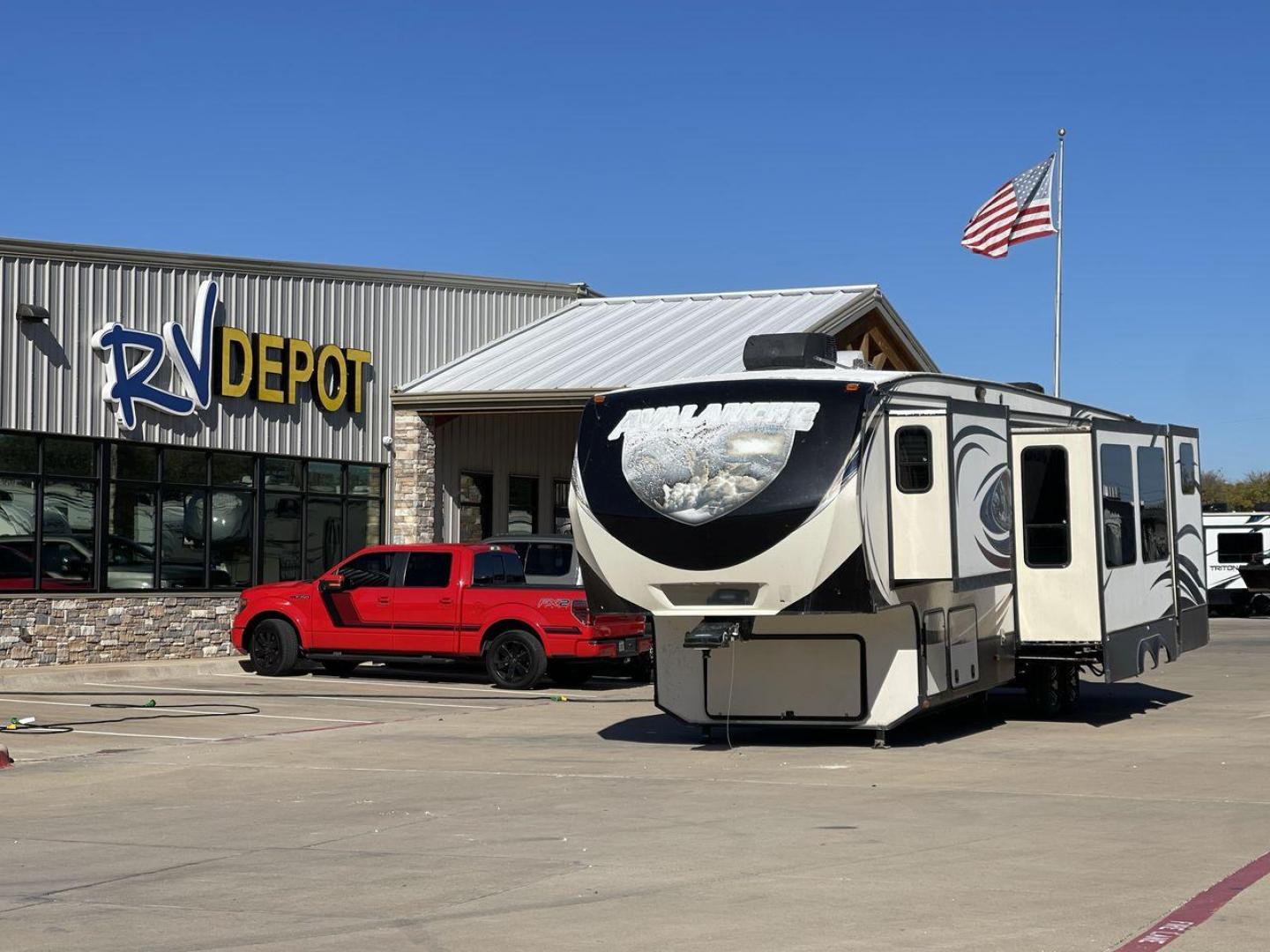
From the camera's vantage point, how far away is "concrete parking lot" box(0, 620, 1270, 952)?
7.72 m

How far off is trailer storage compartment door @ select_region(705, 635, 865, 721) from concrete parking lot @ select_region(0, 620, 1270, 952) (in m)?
0.36

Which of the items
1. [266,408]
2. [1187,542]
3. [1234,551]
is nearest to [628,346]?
[266,408]

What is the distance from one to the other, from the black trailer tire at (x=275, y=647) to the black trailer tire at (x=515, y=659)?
121 inches

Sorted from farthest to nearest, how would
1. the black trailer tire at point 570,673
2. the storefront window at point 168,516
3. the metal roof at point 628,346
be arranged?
the metal roof at point 628,346 < the storefront window at point 168,516 < the black trailer tire at point 570,673

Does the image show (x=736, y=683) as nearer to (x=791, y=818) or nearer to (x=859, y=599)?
(x=859, y=599)

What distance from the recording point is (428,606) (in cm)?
2188

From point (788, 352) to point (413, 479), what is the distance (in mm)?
14599

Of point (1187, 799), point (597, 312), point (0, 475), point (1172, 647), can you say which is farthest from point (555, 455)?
point (1187, 799)

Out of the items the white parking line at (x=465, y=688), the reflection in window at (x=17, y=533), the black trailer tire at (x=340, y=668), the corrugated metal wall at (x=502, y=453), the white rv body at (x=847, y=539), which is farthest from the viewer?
the corrugated metal wall at (x=502, y=453)

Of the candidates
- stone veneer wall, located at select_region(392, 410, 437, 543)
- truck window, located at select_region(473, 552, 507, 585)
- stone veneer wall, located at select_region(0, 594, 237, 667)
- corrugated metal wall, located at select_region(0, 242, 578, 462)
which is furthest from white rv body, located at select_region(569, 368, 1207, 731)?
stone veneer wall, located at select_region(392, 410, 437, 543)

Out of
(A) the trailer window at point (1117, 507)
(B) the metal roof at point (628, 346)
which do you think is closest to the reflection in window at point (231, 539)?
(B) the metal roof at point (628, 346)

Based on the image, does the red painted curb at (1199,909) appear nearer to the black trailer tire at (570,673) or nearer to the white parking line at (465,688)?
the white parking line at (465,688)

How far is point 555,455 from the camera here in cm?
3347

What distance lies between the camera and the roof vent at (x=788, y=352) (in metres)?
15.6
